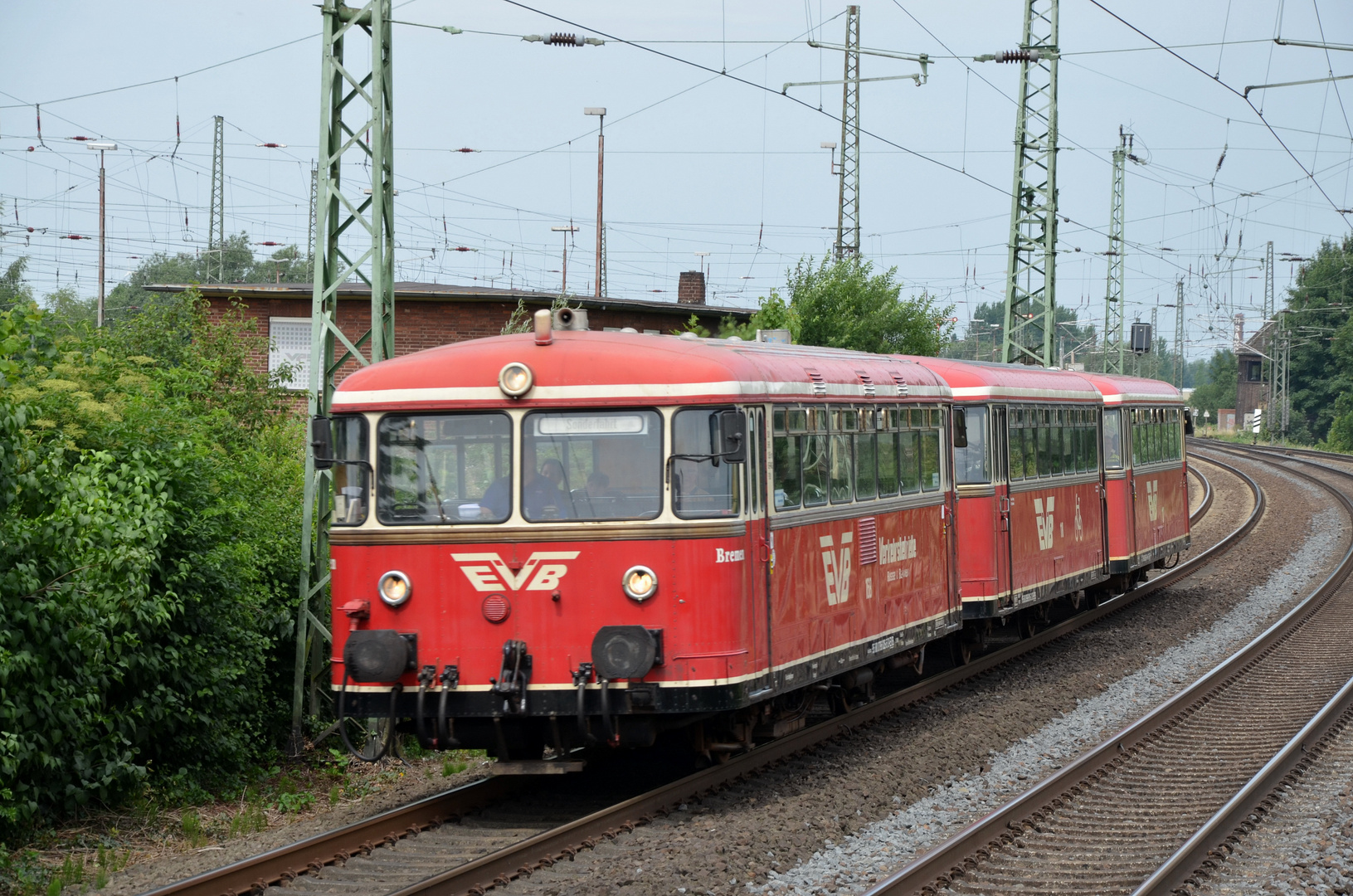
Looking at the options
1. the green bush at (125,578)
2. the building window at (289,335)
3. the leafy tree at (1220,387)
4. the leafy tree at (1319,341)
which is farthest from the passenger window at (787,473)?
the leafy tree at (1220,387)

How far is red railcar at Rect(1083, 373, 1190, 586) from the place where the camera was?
19.6 metres

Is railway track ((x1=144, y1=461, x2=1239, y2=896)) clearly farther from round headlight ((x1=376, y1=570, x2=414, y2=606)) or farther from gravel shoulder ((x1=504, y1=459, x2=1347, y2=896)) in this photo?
round headlight ((x1=376, y1=570, x2=414, y2=606))

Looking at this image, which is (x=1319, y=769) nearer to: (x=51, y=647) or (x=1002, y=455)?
(x=1002, y=455)

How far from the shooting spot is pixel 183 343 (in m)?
15.1

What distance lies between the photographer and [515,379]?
9.08 meters

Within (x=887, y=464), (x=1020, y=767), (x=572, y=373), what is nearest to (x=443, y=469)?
(x=572, y=373)

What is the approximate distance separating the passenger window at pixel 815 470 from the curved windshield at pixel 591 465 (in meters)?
1.68

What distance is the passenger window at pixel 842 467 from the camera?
35.7 ft

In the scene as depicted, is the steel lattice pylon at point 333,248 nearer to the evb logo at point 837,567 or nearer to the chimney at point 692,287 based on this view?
the evb logo at point 837,567

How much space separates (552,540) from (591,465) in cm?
52

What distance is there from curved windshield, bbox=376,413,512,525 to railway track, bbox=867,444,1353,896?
10.9ft

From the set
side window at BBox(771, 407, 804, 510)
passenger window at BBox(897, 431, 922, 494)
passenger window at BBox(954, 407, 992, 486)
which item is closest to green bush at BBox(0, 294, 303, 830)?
side window at BBox(771, 407, 804, 510)

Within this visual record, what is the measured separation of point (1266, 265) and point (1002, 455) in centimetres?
6677

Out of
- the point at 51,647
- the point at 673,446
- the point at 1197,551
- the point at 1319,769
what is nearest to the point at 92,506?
the point at 51,647
